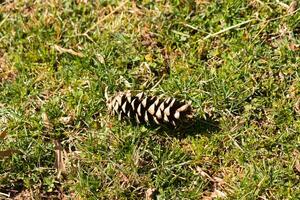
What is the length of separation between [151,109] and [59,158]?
583mm

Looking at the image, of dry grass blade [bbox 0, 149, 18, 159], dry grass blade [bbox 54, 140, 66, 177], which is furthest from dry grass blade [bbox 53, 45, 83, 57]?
dry grass blade [bbox 0, 149, 18, 159]

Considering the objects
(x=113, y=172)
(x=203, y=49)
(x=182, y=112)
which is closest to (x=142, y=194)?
(x=113, y=172)

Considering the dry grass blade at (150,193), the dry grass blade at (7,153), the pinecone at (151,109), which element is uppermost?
the pinecone at (151,109)

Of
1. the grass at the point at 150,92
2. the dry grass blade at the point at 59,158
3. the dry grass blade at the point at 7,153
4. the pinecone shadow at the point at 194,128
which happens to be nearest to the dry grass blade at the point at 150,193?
the grass at the point at 150,92

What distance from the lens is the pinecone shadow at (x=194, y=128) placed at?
329 cm

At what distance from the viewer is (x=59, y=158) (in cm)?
328

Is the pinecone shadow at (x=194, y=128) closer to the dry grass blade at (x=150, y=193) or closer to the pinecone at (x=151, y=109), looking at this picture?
the pinecone at (x=151, y=109)

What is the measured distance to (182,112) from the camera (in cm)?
321

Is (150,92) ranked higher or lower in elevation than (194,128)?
higher

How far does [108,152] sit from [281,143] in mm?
949

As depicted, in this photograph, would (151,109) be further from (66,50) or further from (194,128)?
(66,50)

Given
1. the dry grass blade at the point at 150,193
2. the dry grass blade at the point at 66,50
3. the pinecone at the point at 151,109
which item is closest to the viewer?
the dry grass blade at the point at 150,193

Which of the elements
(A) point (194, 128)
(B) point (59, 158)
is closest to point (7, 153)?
(B) point (59, 158)

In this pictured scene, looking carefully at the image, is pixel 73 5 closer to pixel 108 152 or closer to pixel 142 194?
pixel 108 152
